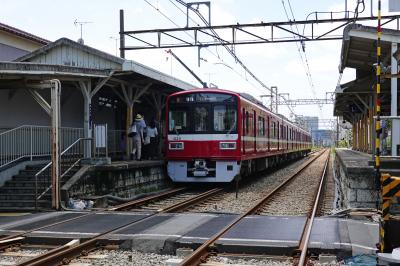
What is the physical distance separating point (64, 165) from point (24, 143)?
119cm

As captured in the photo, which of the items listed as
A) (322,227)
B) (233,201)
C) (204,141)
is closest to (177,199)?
(233,201)

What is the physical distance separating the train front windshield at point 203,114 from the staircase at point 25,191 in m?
4.12

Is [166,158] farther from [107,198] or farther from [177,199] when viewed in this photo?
[107,198]

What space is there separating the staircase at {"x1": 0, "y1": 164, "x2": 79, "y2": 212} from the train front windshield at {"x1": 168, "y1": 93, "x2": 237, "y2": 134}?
4.12 m

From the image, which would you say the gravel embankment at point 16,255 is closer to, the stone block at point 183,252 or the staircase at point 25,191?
the stone block at point 183,252

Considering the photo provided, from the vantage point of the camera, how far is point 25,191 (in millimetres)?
12422

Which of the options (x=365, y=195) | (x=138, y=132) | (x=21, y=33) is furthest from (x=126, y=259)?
(x=21, y=33)

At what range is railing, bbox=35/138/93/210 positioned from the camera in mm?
11870

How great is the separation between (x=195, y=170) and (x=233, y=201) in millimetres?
2725

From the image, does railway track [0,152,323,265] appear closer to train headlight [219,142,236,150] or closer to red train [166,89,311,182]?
red train [166,89,311,182]

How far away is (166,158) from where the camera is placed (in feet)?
55.2

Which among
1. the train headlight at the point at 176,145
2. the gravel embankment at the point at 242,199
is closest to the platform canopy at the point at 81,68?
the train headlight at the point at 176,145

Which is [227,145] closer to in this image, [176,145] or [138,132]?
[176,145]

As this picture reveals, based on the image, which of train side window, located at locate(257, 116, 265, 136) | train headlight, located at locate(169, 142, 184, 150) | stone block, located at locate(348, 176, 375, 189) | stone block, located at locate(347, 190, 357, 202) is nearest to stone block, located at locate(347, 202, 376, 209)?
stone block, located at locate(347, 190, 357, 202)
